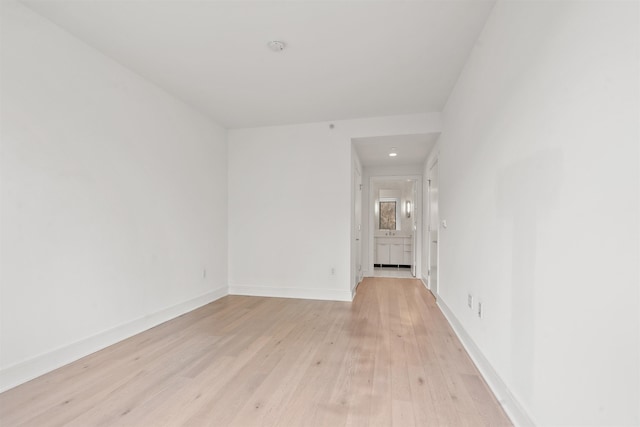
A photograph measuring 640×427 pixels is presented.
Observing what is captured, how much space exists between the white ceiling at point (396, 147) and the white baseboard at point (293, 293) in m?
2.27

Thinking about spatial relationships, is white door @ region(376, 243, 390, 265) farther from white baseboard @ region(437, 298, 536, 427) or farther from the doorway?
white baseboard @ region(437, 298, 536, 427)

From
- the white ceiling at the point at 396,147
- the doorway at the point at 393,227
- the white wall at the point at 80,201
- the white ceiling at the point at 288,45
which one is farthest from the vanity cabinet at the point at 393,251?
the white wall at the point at 80,201

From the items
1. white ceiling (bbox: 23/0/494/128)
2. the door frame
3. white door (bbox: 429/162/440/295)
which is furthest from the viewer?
the door frame

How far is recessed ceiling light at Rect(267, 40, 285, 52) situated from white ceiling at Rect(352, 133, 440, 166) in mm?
2046

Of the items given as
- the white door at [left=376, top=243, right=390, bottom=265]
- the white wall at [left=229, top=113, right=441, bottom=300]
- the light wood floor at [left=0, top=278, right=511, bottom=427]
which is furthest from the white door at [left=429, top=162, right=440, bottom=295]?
the white door at [left=376, top=243, right=390, bottom=265]

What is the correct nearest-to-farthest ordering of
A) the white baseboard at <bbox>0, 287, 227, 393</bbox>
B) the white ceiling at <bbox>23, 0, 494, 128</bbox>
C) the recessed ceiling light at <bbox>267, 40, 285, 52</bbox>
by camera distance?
the white baseboard at <bbox>0, 287, 227, 393</bbox>
the white ceiling at <bbox>23, 0, 494, 128</bbox>
the recessed ceiling light at <bbox>267, 40, 285, 52</bbox>

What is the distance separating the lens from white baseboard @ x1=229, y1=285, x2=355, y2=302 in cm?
433

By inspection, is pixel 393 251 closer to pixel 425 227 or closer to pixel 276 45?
pixel 425 227

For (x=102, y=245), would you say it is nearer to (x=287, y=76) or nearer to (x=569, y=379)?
(x=287, y=76)

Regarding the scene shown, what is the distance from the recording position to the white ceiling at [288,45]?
2.10 m

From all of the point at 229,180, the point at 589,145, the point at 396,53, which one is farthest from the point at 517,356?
the point at 229,180

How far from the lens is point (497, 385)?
190 centimetres

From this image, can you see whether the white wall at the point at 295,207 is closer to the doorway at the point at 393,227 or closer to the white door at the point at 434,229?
the white door at the point at 434,229

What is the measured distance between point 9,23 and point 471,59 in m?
3.44
